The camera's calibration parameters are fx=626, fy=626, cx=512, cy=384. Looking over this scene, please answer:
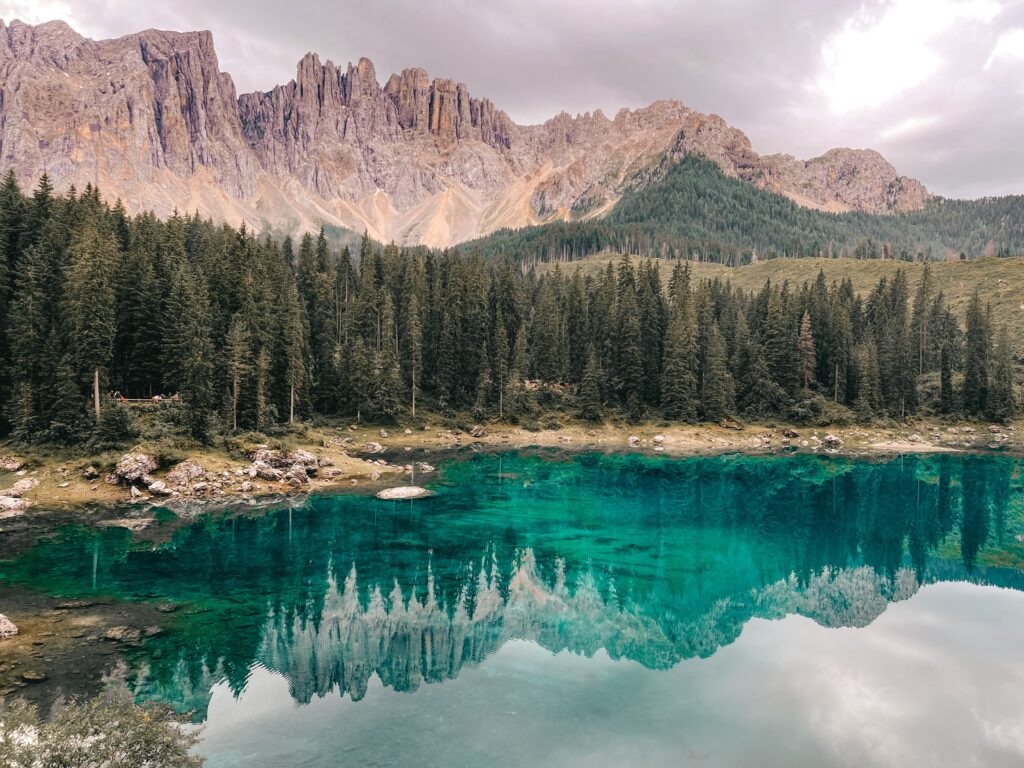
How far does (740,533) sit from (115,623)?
1761 inches

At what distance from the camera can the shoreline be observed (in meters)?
53.5

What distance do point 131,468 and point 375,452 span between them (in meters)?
31.3

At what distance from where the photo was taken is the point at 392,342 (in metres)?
110

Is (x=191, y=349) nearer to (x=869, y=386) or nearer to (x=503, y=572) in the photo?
(x=503, y=572)

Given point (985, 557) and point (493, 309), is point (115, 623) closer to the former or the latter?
point (985, 557)

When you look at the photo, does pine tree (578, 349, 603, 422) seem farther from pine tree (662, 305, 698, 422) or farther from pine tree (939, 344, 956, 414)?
pine tree (939, 344, 956, 414)

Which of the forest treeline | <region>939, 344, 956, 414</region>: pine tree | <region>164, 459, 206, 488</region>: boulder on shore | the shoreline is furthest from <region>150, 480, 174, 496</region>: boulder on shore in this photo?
<region>939, 344, 956, 414</region>: pine tree

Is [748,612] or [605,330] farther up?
[605,330]

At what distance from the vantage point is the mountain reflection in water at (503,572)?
2881 centimetres

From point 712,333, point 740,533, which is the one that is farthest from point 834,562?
point 712,333

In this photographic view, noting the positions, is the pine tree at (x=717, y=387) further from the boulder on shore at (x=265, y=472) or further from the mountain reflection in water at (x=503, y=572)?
the boulder on shore at (x=265, y=472)

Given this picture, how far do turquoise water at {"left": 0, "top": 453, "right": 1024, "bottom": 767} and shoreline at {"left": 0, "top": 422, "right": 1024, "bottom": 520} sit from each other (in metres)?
A: 7.62

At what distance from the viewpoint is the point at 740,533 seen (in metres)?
53.0

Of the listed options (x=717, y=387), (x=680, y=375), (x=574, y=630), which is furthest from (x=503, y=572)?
(x=717, y=387)
